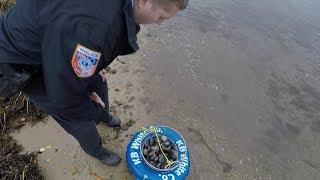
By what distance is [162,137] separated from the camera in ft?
10.0

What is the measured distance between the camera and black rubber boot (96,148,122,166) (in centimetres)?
310

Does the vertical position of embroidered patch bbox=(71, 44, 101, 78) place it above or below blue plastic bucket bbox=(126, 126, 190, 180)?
above

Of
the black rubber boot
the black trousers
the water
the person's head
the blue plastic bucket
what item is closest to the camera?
the person's head

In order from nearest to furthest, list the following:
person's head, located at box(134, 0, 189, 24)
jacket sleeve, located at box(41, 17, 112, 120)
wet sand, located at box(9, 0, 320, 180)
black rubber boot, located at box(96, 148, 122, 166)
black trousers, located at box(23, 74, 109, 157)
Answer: jacket sleeve, located at box(41, 17, 112, 120) → person's head, located at box(134, 0, 189, 24) → black trousers, located at box(23, 74, 109, 157) → black rubber boot, located at box(96, 148, 122, 166) → wet sand, located at box(9, 0, 320, 180)

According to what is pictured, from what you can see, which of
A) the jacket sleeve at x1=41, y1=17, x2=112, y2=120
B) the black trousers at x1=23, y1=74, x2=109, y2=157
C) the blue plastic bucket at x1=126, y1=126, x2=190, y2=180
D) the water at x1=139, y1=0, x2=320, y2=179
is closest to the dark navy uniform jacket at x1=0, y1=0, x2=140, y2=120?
the jacket sleeve at x1=41, y1=17, x2=112, y2=120

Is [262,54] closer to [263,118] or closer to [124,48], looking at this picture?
[263,118]

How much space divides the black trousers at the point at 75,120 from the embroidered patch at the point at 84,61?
342 mm

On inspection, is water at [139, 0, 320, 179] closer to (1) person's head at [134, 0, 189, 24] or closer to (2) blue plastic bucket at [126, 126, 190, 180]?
(2) blue plastic bucket at [126, 126, 190, 180]

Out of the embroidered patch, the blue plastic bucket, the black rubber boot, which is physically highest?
the embroidered patch

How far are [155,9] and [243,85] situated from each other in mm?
2489

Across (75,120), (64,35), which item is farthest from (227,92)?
(64,35)

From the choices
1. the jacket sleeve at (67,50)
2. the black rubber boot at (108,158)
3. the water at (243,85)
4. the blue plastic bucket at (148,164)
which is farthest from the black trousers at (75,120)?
the water at (243,85)

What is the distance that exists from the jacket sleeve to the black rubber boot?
1.04 meters

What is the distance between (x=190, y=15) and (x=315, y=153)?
258 centimetres
